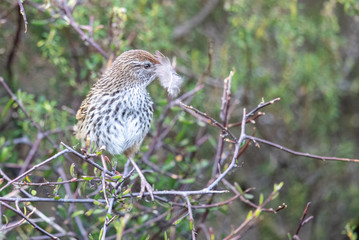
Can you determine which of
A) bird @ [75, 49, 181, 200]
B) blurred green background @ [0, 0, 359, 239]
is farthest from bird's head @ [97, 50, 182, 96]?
blurred green background @ [0, 0, 359, 239]

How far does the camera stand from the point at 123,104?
165 inches

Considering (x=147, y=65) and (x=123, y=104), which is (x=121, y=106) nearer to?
(x=123, y=104)

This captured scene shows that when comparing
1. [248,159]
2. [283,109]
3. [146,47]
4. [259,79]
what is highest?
[146,47]

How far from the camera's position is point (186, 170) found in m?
4.75

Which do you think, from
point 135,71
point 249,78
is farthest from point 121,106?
point 249,78

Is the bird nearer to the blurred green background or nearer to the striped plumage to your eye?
the striped plumage

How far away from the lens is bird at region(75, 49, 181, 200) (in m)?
4.16

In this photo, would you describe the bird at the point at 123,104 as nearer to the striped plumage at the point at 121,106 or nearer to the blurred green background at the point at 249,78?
the striped plumage at the point at 121,106

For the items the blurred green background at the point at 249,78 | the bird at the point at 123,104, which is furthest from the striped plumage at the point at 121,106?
the blurred green background at the point at 249,78

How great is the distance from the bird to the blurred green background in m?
0.50

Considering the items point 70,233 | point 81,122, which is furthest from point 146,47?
point 70,233

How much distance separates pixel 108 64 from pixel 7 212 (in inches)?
55.9

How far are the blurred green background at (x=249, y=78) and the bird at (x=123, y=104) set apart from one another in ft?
1.63

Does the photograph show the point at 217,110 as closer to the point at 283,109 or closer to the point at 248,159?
the point at 283,109
